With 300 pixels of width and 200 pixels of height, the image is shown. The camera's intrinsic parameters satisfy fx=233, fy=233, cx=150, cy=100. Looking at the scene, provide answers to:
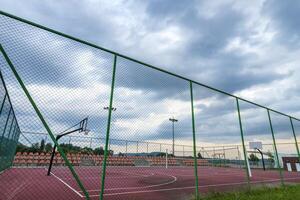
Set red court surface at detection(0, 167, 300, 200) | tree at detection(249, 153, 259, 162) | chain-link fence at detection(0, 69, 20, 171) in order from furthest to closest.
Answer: tree at detection(249, 153, 259, 162) < red court surface at detection(0, 167, 300, 200) < chain-link fence at detection(0, 69, 20, 171)

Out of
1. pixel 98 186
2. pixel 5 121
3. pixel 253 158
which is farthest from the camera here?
pixel 253 158

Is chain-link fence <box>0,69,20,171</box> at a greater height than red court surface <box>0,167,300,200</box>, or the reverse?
chain-link fence <box>0,69,20,171</box>

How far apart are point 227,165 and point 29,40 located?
30769 mm

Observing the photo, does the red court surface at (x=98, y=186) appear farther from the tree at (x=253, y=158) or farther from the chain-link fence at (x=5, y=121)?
the tree at (x=253, y=158)

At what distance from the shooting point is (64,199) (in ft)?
19.7

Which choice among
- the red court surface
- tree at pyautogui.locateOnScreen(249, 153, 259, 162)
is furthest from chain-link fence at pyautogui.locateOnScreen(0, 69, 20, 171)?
tree at pyautogui.locateOnScreen(249, 153, 259, 162)

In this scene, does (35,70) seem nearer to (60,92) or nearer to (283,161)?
→ (60,92)

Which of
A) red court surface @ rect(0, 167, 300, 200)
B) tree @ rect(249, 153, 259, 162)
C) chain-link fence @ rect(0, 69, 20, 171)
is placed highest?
tree @ rect(249, 153, 259, 162)

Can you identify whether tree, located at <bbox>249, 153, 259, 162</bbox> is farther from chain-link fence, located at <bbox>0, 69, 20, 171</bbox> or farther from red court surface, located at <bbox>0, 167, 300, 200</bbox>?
chain-link fence, located at <bbox>0, 69, 20, 171</bbox>

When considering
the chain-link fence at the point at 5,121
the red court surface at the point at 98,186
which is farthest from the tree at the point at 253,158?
the chain-link fence at the point at 5,121

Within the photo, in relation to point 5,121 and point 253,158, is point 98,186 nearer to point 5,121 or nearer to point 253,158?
point 5,121

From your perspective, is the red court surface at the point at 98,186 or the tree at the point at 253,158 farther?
the tree at the point at 253,158

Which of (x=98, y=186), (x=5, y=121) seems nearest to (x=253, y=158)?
(x=98, y=186)

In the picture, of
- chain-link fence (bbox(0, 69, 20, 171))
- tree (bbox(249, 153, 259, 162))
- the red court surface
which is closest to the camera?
chain-link fence (bbox(0, 69, 20, 171))
